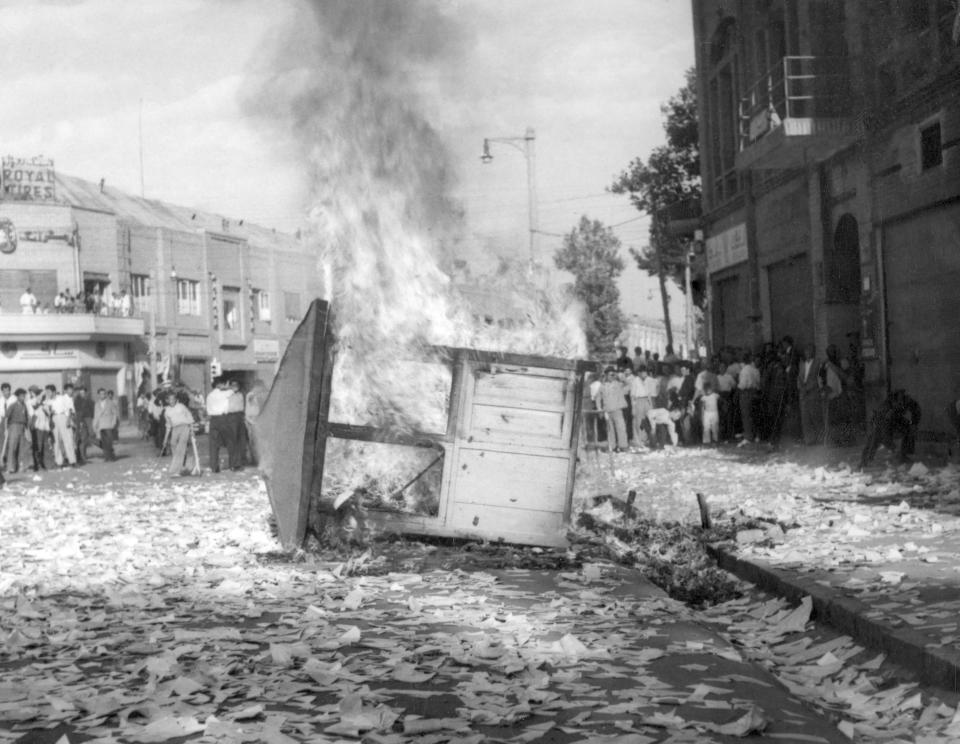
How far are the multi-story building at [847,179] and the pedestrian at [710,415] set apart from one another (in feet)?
7.04

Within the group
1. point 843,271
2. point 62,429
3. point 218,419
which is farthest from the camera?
point 62,429

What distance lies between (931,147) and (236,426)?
12.1 meters

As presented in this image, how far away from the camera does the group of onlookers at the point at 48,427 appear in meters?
23.8

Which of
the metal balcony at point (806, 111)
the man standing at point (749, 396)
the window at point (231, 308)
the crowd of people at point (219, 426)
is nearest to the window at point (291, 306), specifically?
the window at point (231, 308)

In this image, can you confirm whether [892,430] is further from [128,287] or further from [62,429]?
[128,287]

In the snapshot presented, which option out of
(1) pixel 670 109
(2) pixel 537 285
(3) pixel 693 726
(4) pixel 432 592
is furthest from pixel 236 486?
(1) pixel 670 109

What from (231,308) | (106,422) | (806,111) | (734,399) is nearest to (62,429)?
(106,422)

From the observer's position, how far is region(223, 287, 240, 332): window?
203 feet

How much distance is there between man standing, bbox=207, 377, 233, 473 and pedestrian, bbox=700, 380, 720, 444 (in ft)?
27.6

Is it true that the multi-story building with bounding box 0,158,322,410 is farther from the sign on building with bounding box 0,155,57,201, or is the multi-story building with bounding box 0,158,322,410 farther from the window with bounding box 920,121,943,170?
the window with bounding box 920,121,943,170

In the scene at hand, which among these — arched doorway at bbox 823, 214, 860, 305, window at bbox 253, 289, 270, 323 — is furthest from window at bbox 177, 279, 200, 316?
arched doorway at bbox 823, 214, 860, 305

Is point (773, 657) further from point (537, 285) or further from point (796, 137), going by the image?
point (796, 137)

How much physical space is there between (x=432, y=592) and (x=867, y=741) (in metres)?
3.76

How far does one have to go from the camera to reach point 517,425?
9766 millimetres
